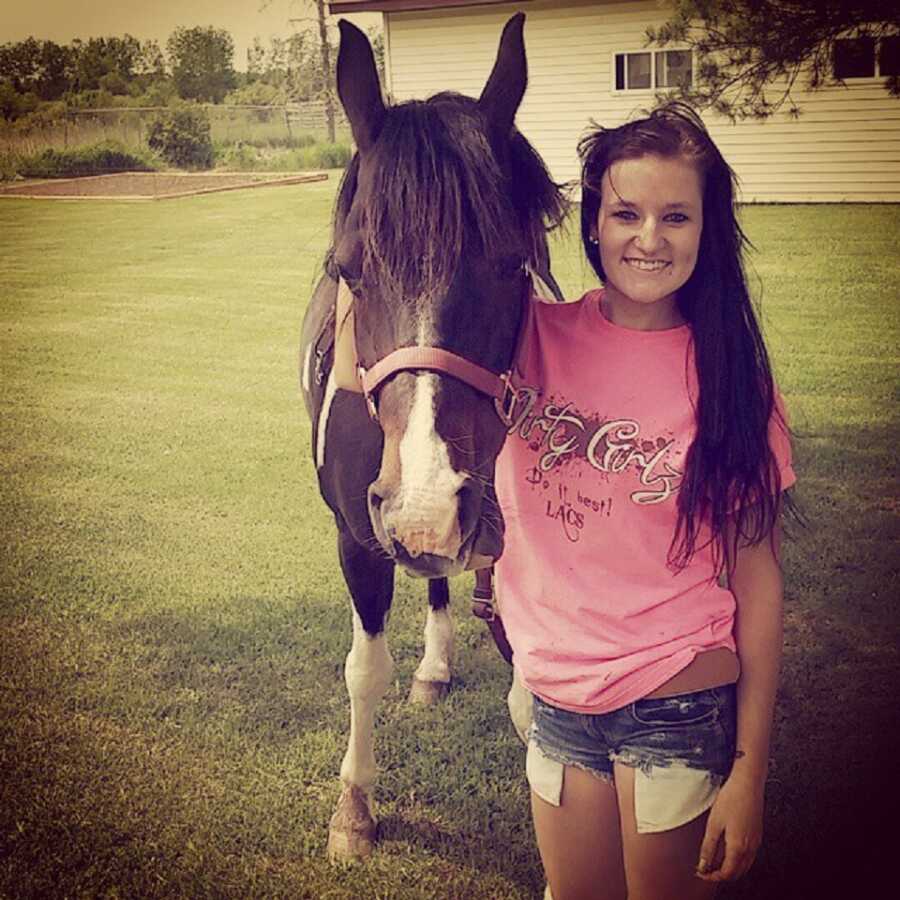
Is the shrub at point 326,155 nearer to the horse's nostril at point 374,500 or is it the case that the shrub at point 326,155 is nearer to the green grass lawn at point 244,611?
the green grass lawn at point 244,611

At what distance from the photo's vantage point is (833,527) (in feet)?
12.3

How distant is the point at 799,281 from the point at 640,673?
567 centimetres

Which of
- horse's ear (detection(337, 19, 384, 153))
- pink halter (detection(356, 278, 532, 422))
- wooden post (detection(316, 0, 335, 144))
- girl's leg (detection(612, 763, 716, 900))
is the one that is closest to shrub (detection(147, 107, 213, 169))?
wooden post (detection(316, 0, 335, 144))

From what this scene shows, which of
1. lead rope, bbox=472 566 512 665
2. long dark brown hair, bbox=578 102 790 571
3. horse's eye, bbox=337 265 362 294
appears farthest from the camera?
lead rope, bbox=472 566 512 665

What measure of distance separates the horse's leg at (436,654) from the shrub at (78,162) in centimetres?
215

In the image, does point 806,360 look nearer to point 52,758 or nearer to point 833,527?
point 833,527

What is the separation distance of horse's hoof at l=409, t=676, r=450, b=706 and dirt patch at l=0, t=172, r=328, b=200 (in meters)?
1.97

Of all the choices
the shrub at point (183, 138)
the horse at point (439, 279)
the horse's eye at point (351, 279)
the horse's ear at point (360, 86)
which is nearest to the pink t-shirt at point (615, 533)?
the horse at point (439, 279)

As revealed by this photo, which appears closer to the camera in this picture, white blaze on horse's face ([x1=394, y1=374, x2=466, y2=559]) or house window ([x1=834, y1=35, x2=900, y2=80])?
white blaze on horse's face ([x1=394, y1=374, x2=466, y2=559])

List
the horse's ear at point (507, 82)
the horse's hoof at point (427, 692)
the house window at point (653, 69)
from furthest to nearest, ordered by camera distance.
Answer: the house window at point (653, 69) < the horse's hoof at point (427, 692) < the horse's ear at point (507, 82)

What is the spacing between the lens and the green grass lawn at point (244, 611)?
220 centimetres

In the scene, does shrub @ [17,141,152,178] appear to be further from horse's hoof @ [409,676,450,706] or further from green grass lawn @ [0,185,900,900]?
horse's hoof @ [409,676,450,706]

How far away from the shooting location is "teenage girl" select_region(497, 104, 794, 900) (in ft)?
4.46

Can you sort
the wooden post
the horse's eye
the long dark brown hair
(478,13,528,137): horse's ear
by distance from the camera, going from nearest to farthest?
the long dark brown hair < the horse's eye < (478,13,528,137): horse's ear < the wooden post
